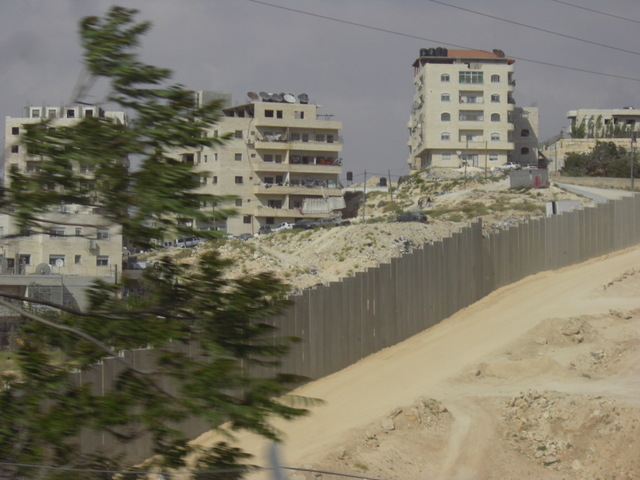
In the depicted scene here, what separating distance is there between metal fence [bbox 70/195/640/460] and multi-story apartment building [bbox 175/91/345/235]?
4151 cm

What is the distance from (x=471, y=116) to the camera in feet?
291

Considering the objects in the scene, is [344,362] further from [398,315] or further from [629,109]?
[629,109]

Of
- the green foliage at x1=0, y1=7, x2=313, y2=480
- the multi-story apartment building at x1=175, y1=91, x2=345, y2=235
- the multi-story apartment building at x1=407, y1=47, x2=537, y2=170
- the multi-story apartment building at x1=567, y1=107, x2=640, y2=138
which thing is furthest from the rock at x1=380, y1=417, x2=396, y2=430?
the multi-story apartment building at x1=567, y1=107, x2=640, y2=138

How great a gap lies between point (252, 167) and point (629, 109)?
206 ft

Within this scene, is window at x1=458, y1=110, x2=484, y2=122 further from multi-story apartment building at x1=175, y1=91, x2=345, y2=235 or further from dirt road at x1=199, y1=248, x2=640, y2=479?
dirt road at x1=199, y1=248, x2=640, y2=479

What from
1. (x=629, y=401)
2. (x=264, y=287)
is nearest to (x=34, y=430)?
(x=264, y=287)

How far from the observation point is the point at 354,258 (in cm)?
3133

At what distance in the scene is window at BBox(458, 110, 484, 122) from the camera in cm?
8825

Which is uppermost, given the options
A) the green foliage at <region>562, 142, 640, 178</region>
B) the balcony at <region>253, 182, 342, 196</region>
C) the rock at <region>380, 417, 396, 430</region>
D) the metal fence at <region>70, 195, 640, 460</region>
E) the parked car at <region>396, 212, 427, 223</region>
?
the green foliage at <region>562, 142, 640, 178</region>

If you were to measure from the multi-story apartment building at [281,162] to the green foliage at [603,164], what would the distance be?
66.3 feet

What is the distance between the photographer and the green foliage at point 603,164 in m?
71.6

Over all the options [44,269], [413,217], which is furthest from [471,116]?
[44,269]

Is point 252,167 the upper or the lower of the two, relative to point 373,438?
upper

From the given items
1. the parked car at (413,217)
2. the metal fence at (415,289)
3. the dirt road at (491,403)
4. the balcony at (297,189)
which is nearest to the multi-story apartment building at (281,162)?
the balcony at (297,189)
